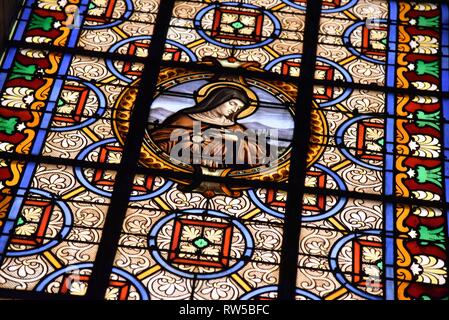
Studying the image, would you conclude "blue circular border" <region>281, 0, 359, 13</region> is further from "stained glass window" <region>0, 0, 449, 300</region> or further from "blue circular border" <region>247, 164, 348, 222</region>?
"blue circular border" <region>247, 164, 348, 222</region>

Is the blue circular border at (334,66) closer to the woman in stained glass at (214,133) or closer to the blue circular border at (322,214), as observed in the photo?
the woman in stained glass at (214,133)

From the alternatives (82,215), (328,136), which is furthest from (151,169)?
(328,136)

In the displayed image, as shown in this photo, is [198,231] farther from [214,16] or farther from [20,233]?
[214,16]

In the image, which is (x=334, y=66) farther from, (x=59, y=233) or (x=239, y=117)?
(x=59, y=233)

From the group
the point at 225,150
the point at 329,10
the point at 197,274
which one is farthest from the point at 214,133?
the point at 329,10

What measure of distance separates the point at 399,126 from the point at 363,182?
770 millimetres

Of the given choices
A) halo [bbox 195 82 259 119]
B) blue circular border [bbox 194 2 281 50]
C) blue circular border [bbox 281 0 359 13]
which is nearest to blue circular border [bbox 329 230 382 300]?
halo [bbox 195 82 259 119]

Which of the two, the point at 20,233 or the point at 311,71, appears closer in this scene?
the point at 20,233

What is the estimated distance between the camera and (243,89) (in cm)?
1265

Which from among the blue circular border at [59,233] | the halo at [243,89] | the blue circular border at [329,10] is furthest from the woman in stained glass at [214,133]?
the blue circular border at [329,10]

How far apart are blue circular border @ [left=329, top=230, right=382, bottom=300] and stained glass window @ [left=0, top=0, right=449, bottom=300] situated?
0.5 inches

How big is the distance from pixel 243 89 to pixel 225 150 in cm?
81

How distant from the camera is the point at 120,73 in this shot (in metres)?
12.6

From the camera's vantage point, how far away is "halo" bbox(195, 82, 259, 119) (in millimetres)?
12422
